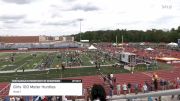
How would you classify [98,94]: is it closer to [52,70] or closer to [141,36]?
[52,70]

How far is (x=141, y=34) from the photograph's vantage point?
582 ft

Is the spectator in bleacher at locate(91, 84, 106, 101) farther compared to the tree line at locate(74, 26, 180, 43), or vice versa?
the tree line at locate(74, 26, 180, 43)

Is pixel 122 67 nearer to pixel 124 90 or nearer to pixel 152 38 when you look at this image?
pixel 124 90

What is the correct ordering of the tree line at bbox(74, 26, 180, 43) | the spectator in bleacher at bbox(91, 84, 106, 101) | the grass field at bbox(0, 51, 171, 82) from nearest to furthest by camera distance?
the spectator in bleacher at bbox(91, 84, 106, 101), the grass field at bbox(0, 51, 171, 82), the tree line at bbox(74, 26, 180, 43)

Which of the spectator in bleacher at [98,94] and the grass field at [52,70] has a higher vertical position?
the spectator in bleacher at [98,94]

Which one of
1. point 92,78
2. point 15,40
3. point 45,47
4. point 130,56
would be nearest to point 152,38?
point 45,47

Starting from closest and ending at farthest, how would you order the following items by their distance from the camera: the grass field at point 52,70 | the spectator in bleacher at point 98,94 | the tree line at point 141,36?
the spectator in bleacher at point 98,94 → the grass field at point 52,70 → the tree line at point 141,36

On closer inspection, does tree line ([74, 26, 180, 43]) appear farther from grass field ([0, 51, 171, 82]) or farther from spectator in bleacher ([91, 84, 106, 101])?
spectator in bleacher ([91, 84, 106, 101])

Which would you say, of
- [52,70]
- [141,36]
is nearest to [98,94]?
[52,70]

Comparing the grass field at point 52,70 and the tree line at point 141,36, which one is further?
the tree line at point 141,36

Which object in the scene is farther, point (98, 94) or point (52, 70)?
point (52, 70)

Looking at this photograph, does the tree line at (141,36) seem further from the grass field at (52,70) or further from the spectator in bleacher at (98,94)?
the spectator in bleacher at (98,94)

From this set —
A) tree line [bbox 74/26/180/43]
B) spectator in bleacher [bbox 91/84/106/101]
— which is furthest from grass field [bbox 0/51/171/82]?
tree line [bbox 74/26/180/43]

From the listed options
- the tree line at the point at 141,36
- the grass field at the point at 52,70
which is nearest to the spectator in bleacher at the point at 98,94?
the grass field at the point at 52,70
